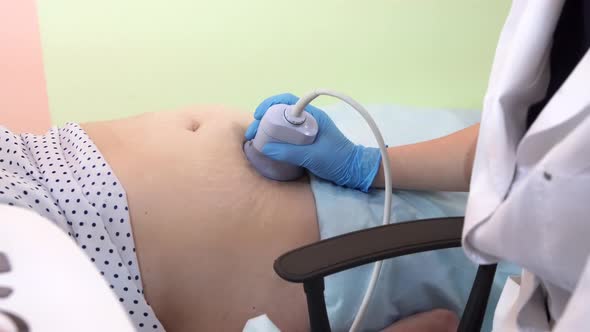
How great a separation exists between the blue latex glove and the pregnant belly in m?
0.06

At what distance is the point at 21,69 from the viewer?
1.57 m

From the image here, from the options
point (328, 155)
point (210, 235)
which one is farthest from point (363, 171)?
point (210, 235)

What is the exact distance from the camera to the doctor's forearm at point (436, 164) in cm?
102

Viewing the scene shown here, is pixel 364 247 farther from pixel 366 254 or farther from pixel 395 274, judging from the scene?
pixel 395 274

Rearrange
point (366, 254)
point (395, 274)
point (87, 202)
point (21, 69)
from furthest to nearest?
point (21, 69) → point (395, 274) → point (87, 202) → point (366, 254)

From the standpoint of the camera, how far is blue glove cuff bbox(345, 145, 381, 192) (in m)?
1.06

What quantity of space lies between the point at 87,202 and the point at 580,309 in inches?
28.4

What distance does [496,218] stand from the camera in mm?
440

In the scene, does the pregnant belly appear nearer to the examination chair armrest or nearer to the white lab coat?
the examination chair armrest

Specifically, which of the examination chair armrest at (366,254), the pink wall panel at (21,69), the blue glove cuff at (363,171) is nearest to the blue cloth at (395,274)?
the blue glove cuff at (363,171)

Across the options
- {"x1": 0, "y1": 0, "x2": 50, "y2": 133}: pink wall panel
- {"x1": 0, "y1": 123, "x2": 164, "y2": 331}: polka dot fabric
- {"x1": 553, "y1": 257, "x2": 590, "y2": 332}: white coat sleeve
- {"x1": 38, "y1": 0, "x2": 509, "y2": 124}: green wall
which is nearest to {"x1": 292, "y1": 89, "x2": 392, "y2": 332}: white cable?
{"x1": 0, "y1": 123, "x2": 164, "y2": 331}: polka dot fabric

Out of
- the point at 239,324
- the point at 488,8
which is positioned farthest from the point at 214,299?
the point at 488,8

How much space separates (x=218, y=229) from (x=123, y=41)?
2.80ft

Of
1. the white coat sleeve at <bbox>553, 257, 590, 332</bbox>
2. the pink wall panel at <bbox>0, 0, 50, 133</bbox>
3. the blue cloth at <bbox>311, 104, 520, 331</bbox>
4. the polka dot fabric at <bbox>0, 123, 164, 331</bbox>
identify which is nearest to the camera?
the white coat sleeve at <bbox>553, 257, 590, 332</bbox>
